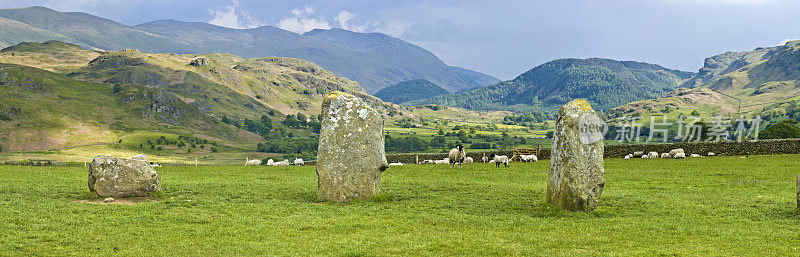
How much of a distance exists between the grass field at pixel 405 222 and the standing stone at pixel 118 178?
0.94 meters

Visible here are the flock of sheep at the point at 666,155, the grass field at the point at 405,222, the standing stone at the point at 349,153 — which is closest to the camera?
the grass field at the point at 405,222

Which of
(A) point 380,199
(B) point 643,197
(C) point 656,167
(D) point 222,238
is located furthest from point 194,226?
(C) point 656,167

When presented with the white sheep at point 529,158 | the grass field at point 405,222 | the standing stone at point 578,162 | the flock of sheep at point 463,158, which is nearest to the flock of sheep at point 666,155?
the white sheep at point 529,158

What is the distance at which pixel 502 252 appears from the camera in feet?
38.9

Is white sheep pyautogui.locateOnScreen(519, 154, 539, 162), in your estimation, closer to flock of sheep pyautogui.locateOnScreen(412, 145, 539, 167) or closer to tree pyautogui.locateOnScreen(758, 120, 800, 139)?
flock of sheep pyautogui.locateOnScreen(412, 145, 539, 167)

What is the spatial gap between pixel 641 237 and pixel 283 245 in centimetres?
896

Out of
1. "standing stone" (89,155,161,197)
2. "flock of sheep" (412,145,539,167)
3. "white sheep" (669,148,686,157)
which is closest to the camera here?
"standing stone" (89,155,161,197)

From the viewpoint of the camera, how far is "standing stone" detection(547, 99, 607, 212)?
16.9 m

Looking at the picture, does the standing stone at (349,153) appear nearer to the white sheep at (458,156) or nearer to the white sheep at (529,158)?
the white sheep at (458,156)

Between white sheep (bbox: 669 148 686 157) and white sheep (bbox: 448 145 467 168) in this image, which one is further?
white sheep (bbox: 669 148 686 157)

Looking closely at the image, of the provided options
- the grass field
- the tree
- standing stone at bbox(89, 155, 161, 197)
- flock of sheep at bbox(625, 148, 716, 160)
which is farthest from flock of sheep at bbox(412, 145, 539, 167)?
the tree

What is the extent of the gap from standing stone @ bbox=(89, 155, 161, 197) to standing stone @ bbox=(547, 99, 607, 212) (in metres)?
14.7

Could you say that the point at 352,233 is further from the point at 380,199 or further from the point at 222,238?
the point at 380,199

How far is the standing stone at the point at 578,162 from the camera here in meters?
16.9
